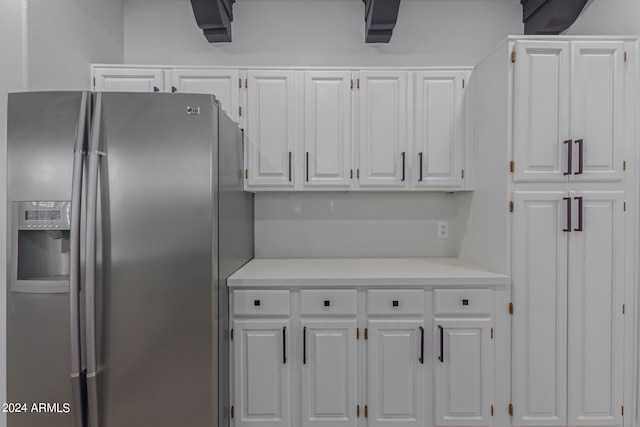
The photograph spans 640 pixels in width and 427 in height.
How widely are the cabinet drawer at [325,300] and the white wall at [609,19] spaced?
2.37 meters

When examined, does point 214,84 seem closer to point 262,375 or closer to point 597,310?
point 262,375

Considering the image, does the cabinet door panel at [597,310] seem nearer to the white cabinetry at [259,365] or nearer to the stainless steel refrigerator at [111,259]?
the white cabinetry at [259,365]

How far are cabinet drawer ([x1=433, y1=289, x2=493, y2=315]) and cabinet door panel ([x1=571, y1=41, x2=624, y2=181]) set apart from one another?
86 cm

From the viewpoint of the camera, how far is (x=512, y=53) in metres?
1.81

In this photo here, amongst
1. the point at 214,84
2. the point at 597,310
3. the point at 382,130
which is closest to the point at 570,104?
the point at 382,130

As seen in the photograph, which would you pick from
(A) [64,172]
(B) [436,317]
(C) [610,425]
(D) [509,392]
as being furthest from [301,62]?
(C) [610,425]

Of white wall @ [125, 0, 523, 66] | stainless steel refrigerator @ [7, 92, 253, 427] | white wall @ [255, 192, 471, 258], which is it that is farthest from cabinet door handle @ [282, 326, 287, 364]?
white wall @ [125, 0, 523, 66]

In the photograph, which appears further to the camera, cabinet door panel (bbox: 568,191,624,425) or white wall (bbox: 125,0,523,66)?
white wall (bbox: 125,0,523,66)

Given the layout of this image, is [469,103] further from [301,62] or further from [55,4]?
[55,4]

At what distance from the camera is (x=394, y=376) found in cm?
183

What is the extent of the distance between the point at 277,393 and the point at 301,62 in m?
2.34

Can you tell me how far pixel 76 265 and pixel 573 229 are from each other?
8.22 ft

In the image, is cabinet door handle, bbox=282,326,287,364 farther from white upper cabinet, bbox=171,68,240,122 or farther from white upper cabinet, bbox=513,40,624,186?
white upper cabinet, bbox=513,40,624,186

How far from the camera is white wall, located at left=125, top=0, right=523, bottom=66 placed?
249cm
